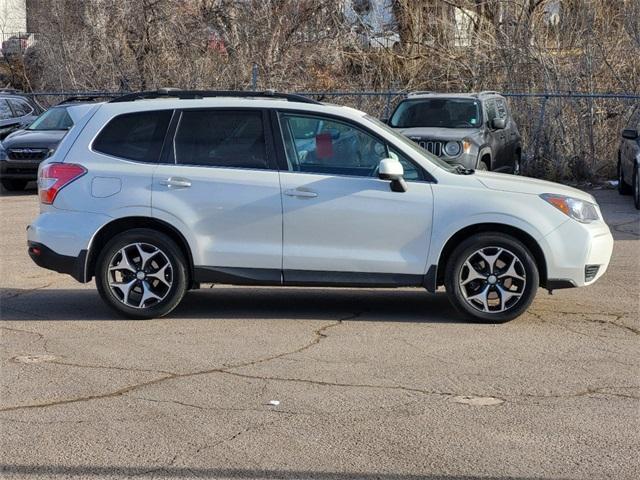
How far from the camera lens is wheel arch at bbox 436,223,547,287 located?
8.56 meters

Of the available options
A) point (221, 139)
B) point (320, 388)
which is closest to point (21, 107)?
point (221, 139)

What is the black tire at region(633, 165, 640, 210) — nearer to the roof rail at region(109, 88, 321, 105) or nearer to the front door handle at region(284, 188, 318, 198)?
the roof rail at region(109, 88, 321, 105)

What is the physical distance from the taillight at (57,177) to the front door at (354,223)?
5.63 ft

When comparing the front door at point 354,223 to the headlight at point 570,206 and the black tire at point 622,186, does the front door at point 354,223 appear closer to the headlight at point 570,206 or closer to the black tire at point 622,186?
the headlight at point 570,206

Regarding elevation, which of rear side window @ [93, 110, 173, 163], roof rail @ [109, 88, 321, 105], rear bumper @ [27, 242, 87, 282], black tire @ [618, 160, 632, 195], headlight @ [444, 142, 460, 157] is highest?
roof rail @ [109, 88, 321, 105]

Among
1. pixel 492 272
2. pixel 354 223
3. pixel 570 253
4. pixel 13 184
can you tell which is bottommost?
pixel 13 184

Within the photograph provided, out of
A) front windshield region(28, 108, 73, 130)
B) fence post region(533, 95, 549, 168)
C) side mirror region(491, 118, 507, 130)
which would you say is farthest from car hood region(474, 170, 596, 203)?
front windshield region(28, 108, 73, 130)

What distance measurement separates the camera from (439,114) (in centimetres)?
1795

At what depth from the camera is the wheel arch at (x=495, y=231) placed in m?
8.56

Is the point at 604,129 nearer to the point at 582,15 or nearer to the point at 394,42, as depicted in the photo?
the point at 582,15

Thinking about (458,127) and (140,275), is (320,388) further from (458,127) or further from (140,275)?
(458,127)

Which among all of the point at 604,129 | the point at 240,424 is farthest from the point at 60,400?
the point at 604,129

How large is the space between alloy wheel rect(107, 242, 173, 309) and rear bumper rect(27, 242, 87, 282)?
25 cm

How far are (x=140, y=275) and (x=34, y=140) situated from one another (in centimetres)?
1251
